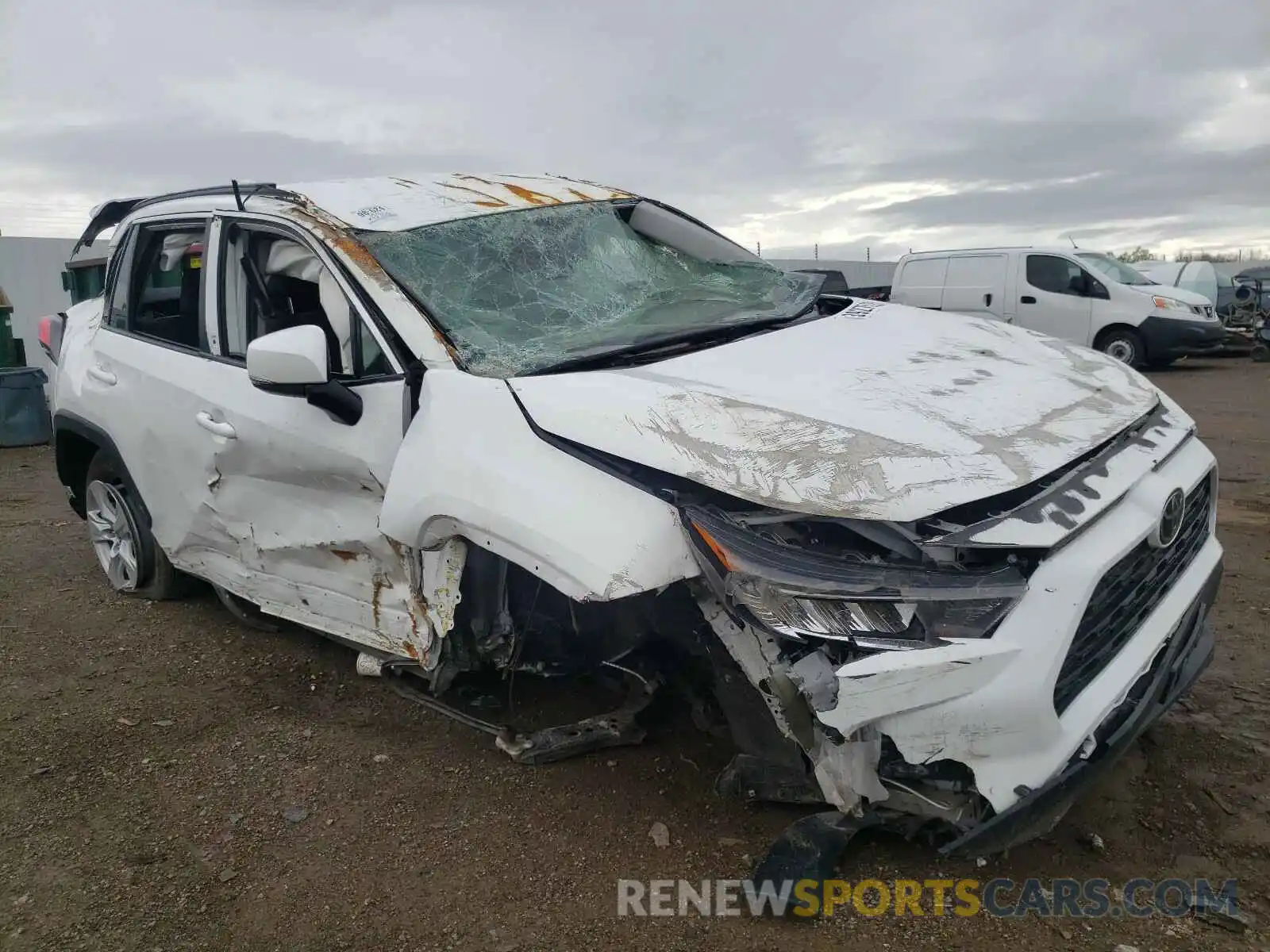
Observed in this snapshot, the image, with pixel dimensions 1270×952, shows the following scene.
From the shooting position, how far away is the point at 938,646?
6.49ft

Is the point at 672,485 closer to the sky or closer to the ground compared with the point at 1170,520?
closer to the sky

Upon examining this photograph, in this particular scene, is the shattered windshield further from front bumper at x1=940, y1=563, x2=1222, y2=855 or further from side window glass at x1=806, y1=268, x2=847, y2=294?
front bumper at x1=940, y1=563, x2=1222, y2=855

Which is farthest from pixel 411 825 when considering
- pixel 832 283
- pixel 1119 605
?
pixel 832 283

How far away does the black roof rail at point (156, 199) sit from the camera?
3.48 m

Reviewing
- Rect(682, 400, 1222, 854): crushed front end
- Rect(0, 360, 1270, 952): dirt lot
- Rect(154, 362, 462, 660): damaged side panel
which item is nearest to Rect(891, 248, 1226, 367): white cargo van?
Rect(0, 360, 1270, 952): dirt lot

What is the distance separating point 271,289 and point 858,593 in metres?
2.52

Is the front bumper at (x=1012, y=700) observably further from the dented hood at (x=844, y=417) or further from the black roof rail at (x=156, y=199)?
the black roof rail at (x=156, y=199)

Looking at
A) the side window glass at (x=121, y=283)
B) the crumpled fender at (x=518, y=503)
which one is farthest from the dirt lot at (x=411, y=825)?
the side window glass at (x=121, y=283)

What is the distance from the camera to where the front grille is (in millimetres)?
2105

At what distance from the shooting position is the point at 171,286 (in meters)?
4.08

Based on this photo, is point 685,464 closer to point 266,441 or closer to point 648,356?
point 648,356

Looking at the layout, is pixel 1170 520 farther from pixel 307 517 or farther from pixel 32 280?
pixel 32 280

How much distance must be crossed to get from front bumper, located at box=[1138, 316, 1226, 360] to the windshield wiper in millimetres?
11163

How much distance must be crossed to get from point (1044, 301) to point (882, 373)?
11.3m
